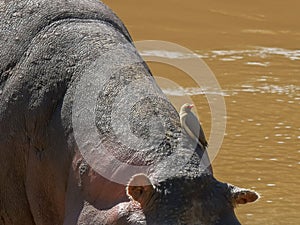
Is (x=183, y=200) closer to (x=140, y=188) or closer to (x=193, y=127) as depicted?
(x=140, y=188)

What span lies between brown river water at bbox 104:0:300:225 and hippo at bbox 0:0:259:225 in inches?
131

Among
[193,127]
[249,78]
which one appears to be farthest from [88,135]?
[249,78]

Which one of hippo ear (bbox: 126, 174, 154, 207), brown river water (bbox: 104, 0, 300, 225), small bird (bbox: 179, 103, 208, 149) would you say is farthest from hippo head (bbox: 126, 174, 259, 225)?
brown river water (bbox: 104, 0, 300, 225)

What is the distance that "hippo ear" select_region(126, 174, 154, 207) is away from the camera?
2650mm

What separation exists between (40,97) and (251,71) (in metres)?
7.04

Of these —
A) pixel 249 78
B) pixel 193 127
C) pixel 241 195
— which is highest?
pixel 241 195

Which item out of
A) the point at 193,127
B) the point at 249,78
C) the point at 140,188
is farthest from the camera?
the point at 249,78

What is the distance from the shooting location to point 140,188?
2.67 m

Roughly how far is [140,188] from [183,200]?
0.42ft

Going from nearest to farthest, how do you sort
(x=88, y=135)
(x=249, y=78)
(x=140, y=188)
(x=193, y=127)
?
(x=140, y=188)
(x=88, y=135)
(x=193, y=127)
(x=249, y=78)

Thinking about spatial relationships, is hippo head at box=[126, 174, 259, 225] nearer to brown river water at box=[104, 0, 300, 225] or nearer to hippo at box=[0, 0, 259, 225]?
hippo at box=[0, 0, 259, 225]

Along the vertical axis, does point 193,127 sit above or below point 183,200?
below

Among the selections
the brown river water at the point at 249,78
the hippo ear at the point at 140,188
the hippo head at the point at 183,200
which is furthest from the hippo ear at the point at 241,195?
the brown river water at the point at 249,78

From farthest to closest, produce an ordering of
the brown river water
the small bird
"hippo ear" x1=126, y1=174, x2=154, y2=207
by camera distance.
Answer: the brown river water < the small bird < "hippo ear" x1=126, y1=174, x2=154, y2=207
